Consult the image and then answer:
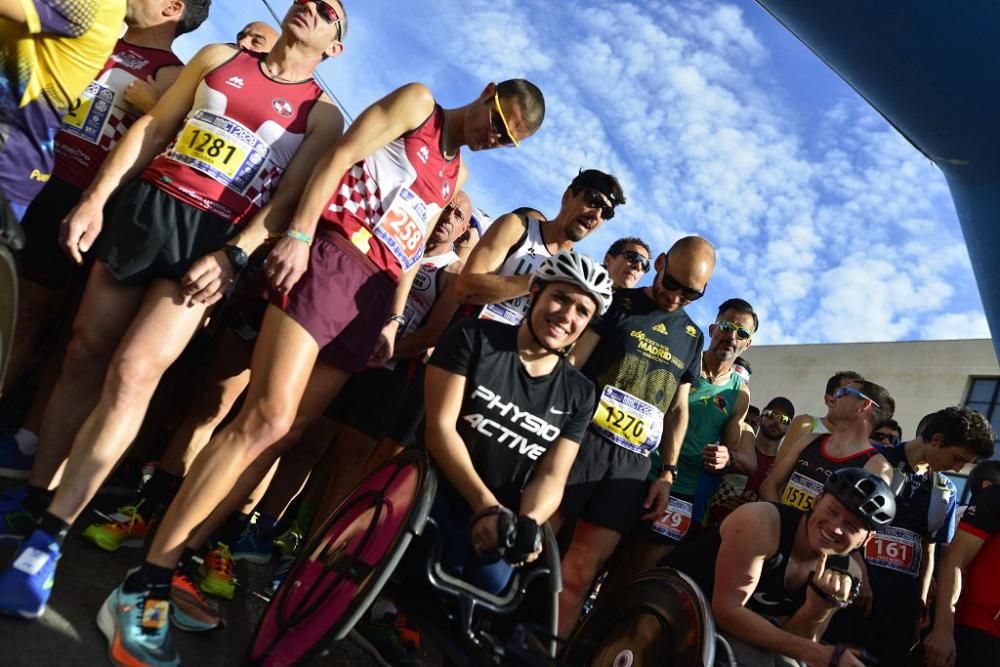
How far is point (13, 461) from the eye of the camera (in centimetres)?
316

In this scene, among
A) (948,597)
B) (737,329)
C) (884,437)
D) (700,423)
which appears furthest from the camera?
(884,437)

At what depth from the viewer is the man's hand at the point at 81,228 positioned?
104 inches

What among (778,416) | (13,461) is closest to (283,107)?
(13,461)

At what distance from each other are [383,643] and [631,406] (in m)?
1.53

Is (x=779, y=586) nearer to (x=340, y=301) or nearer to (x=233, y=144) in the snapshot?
(x=340, y=301)

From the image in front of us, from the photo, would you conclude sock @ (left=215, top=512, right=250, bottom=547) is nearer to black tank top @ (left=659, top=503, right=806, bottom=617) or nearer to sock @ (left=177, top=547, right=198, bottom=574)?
sock @ (left=177, top=547, right=198, bottom=574)

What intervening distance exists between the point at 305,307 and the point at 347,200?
0.51 metres

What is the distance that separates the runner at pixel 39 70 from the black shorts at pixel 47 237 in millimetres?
374

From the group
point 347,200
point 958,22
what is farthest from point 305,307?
point 958,22

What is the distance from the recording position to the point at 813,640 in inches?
113

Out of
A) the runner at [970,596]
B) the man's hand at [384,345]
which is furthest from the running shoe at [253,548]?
the runner at [970,596]

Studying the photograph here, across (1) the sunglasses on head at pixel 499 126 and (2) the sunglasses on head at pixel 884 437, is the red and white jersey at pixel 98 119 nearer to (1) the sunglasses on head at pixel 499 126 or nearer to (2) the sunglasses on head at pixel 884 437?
(1) the sunglasses on head at pixel 499 126

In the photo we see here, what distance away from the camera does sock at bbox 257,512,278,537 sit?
383cm

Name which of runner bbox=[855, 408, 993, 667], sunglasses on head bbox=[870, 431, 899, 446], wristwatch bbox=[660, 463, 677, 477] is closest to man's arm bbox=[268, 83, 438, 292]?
wristwatch bbox=[660, 463, 677, 477]
